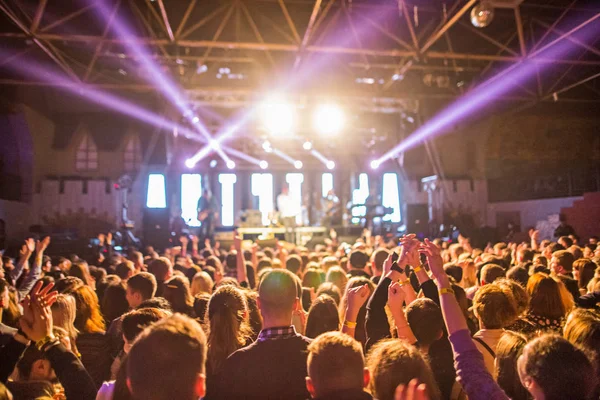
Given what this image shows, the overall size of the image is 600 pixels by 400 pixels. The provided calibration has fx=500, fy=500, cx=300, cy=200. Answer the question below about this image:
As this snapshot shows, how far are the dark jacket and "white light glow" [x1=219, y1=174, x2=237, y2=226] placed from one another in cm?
2413

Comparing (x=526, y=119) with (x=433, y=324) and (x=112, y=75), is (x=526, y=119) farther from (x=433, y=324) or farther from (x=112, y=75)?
(x=433, y=324)

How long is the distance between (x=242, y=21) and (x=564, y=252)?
10.4 metres

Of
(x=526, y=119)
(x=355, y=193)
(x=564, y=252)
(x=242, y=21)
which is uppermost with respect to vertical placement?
(x=242, y=21)

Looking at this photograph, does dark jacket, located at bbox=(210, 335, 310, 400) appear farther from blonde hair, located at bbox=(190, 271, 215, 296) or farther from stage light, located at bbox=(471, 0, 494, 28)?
stage light, located at bbox=(471, 0, 494, 28)

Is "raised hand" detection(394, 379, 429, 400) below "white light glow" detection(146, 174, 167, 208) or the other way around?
below

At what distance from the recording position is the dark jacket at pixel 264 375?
190 cm

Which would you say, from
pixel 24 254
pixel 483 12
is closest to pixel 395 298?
pixel 24 254

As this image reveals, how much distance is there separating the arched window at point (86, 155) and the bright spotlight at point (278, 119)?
248 inches

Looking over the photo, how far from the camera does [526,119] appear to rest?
1912 cm

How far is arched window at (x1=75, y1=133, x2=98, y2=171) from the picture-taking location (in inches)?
707

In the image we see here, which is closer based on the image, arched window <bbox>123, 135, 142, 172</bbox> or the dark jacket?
the dark jacket

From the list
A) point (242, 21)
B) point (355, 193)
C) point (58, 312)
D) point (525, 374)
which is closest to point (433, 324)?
point (525, 374)

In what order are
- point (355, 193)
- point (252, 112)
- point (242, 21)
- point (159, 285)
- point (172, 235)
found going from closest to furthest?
point (159, 285) → point (242, 21) → point (172, 235) → point (252, 112) → point (355, 193)

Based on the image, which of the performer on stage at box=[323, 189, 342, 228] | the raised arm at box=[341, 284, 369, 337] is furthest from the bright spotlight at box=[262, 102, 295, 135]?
the raised arm at box=[341, 284, 369, 337]
